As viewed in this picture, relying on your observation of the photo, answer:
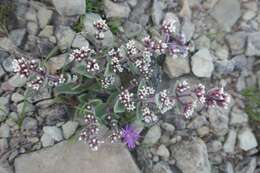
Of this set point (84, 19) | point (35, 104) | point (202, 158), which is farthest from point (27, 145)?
point (202, 158)

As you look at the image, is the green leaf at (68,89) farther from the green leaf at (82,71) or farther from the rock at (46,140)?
the rock at (46,140)

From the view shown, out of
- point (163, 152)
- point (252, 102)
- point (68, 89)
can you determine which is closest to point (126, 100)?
point (68, 89)

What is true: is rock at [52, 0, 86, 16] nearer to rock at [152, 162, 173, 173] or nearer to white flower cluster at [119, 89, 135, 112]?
white flower cluster at [119, 89, 135, 112]

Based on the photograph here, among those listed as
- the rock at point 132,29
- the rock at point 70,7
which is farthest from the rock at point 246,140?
the rock at point 70,7

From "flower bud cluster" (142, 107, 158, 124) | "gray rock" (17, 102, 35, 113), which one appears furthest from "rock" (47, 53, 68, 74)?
"flower bud cluster" (142, 107, 158, 124)

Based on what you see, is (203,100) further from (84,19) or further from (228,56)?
(84,19)

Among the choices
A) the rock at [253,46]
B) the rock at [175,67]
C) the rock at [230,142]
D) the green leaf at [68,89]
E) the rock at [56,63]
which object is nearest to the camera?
the green leaf at [68,89]
